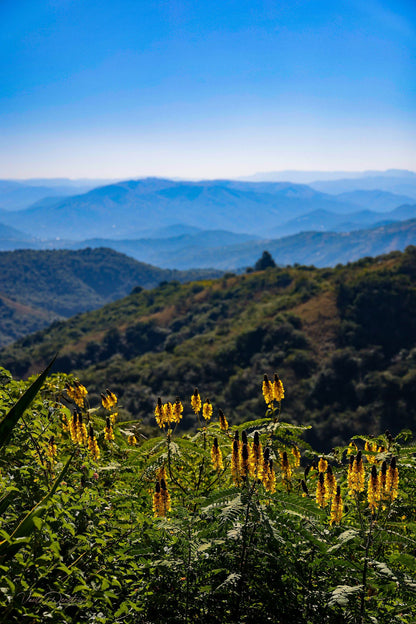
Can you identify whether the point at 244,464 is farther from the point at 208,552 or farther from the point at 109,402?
the point at 109,402

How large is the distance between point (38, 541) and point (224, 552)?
1228mm

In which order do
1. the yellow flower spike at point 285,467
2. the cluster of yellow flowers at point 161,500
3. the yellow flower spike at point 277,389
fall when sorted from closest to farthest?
the cluster of yellow flowers at point 161,500, the yellow flower spike at point 285,467, the yellow flower spike at point 277,389

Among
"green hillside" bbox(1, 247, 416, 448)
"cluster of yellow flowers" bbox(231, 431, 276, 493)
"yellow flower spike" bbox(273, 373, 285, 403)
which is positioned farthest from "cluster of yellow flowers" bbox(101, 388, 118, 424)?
"green hillside" bbox(1, 247, 416, 448)

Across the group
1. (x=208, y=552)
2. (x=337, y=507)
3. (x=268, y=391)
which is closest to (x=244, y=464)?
(x=208, y=552)

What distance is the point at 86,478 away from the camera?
3.24 m

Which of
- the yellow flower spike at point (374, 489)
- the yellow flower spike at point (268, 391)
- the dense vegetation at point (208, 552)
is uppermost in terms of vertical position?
the yellow flower spike at point (268, 391)

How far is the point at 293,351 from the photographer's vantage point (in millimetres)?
54750

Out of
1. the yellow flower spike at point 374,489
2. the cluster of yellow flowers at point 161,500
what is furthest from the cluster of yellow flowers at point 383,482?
the cluster of yellow flowers at point 161,500

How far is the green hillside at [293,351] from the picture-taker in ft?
148

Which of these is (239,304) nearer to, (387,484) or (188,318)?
(188,318)

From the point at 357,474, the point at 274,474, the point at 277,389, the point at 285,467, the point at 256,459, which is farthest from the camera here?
the point at 277,389

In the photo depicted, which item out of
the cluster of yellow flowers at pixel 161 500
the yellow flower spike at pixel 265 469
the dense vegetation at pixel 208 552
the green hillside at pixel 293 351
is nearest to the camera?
the dense vegetation at pixel 208 552

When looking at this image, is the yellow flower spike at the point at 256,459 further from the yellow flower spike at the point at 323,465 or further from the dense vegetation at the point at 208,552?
the yellow flower spike at the point at 323,465

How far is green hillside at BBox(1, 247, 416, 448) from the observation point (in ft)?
148
